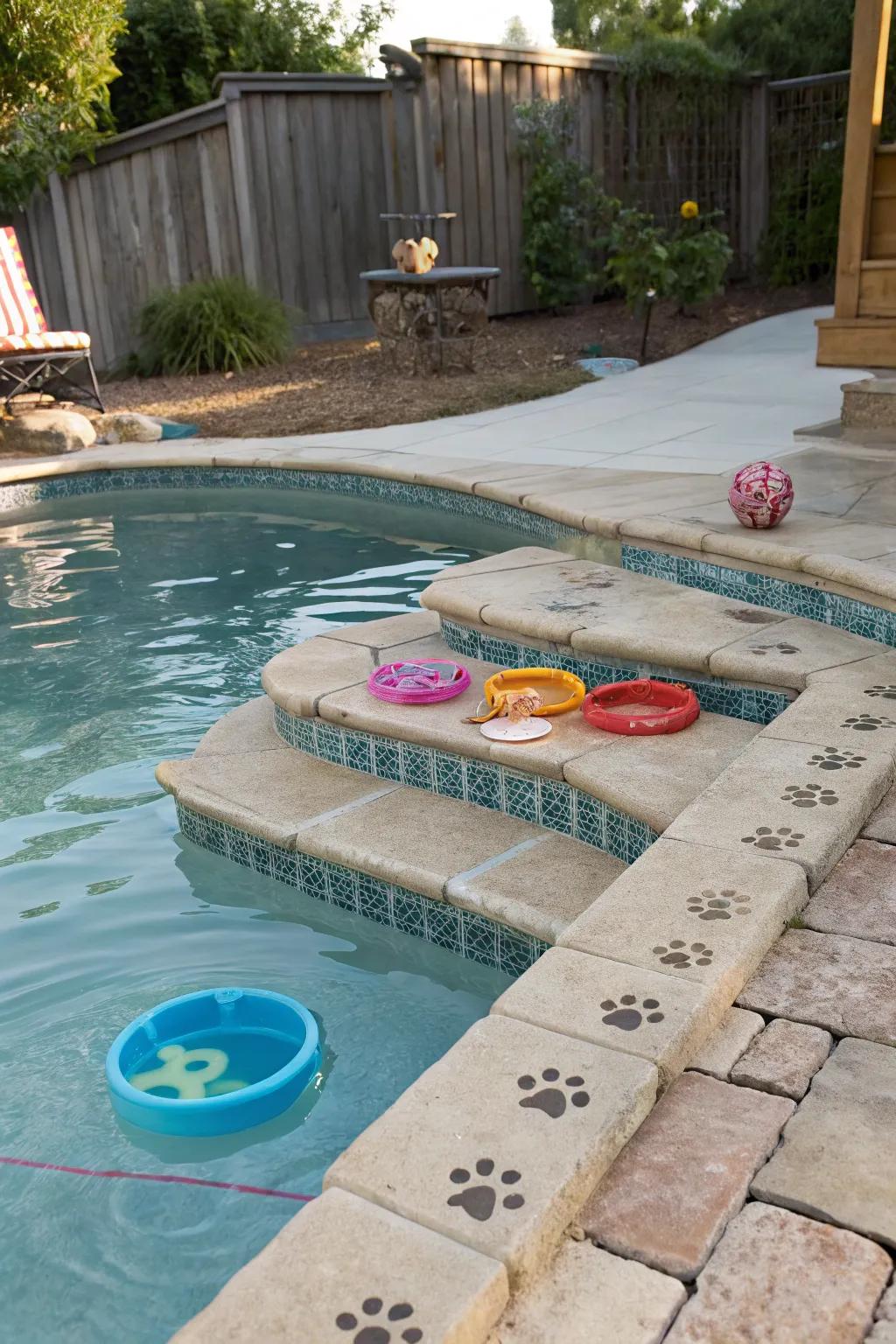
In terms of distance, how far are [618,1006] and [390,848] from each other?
1020 millimetres

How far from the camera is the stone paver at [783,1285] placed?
1171 millimetres

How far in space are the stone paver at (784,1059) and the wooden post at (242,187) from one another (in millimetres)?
8169

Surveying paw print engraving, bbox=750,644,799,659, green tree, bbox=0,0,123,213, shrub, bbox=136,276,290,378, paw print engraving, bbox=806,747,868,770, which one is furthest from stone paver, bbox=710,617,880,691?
green tree, bbox=0,0,123,213

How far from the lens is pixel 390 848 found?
102 inches

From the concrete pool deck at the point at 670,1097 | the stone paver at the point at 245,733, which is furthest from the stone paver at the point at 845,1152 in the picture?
the stone paver at the point at 245,733

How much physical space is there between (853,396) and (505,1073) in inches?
177

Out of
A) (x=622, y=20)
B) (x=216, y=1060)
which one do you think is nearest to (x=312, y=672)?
(x=216, y=1060)

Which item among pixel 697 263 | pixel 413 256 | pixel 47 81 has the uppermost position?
pixel 47 81

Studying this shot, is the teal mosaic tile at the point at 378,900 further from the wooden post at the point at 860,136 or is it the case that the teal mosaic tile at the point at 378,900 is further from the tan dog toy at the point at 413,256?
the tan dog toy at the point at 413,256

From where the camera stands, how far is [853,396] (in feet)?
17.5

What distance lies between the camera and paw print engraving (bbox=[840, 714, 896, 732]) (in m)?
2.41

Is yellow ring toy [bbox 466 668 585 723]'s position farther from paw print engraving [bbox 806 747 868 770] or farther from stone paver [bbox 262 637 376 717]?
paw print engraving [bbox 806 747 868 770]

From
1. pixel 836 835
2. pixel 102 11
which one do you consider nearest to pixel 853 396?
pixel 836 835

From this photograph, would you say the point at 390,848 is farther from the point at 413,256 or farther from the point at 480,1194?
the point at 413,256
